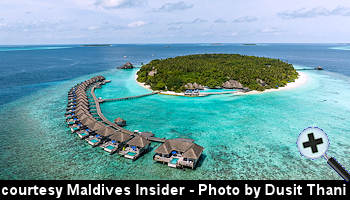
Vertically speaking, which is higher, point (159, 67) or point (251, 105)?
point (159, 67)

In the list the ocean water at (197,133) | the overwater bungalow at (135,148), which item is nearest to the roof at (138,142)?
the overwater bungalow at (135,148)

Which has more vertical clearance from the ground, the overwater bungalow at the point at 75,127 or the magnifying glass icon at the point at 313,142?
the magnifying glass icon at the point at 313,142

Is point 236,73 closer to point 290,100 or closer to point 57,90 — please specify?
point 290,100

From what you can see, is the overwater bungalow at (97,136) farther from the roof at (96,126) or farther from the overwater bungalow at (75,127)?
the overwater bungalow at (75,127)

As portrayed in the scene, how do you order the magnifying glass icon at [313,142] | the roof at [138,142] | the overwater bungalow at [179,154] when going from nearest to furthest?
1. the magnifying glass icon at [313,142]
2. the overwater bungalow at [179,154]
3. the roof at [138,142]

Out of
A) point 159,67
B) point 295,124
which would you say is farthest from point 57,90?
point 295,124

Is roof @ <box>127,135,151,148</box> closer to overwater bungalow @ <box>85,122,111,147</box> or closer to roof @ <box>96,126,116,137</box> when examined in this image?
roof @ <box>96,126,116,137</box>
